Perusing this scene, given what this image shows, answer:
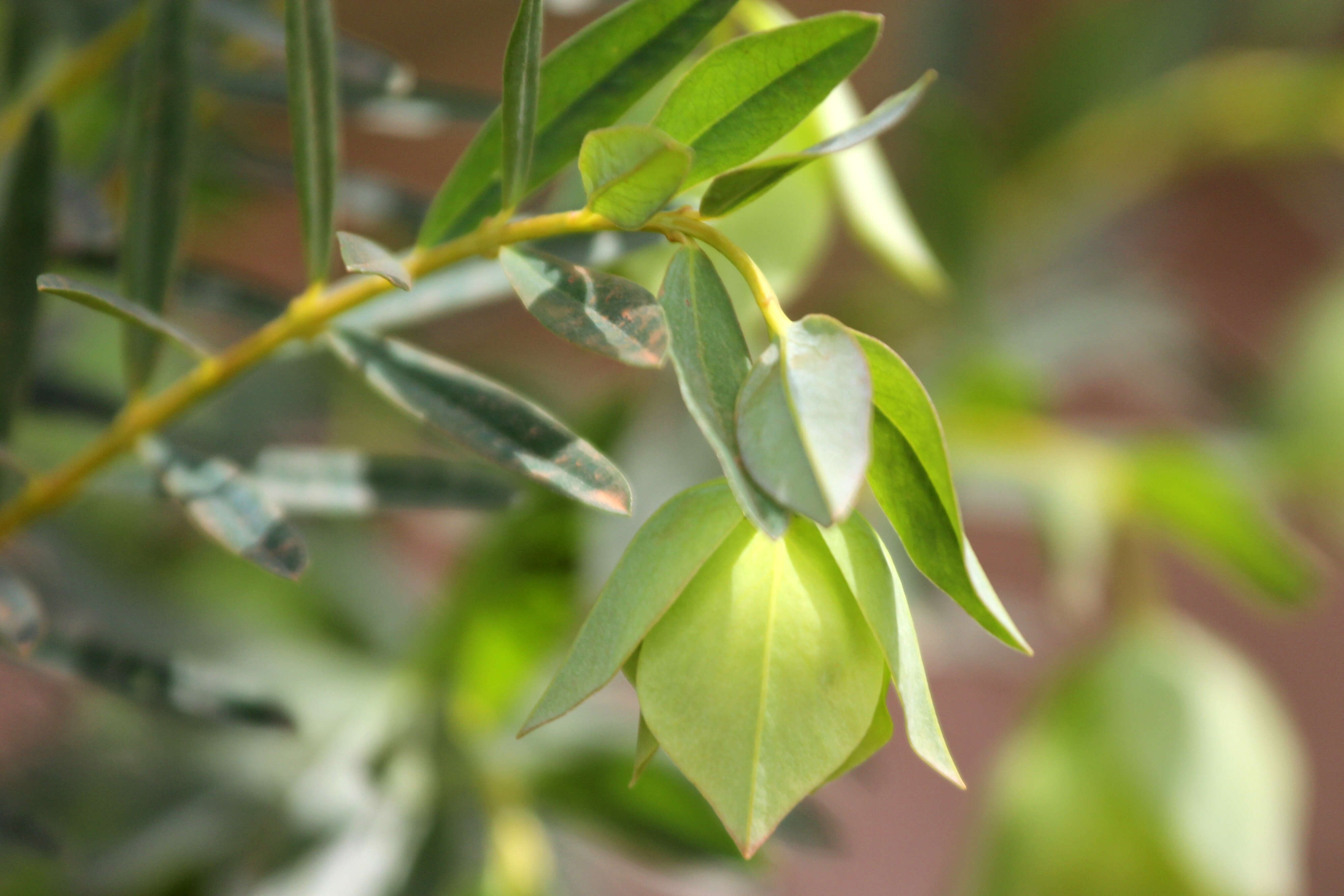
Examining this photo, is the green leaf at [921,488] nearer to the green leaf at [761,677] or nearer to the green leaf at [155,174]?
the green leaf at [761,677]

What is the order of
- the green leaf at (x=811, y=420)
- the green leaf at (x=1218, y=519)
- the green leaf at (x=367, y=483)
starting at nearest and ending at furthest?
the green leaf at (x=811, y=420)
the green leaf at (x=367, y=483)
the green leaf at (x=1218, y=519)

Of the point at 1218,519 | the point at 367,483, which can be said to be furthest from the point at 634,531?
the point at 1218,519

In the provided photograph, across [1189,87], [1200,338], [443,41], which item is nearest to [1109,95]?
[1189,87]

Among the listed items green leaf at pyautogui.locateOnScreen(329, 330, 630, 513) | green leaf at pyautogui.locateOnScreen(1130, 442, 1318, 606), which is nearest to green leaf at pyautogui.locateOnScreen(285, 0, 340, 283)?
green leaf at pyautogui.locateOnScreen(329, 330, 630, 513)

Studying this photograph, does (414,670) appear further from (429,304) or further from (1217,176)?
(1217,176)

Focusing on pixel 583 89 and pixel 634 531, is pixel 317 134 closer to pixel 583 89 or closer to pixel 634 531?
pixel 583 89

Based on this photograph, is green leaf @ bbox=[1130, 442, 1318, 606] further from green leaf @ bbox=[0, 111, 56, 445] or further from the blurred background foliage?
green leaf @ bbox=[0, 111, 56, 445]

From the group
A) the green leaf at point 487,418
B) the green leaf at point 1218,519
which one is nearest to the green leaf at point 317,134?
the green leaf at point 487,418
